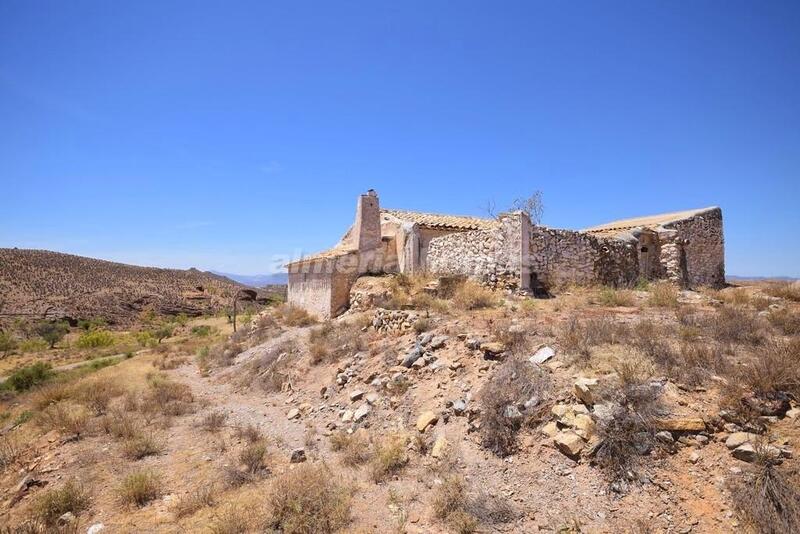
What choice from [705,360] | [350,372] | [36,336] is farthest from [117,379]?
[36,336]

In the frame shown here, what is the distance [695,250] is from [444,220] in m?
9.33

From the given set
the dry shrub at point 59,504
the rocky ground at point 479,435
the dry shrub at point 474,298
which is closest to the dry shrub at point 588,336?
the rocky ground at point 479,435

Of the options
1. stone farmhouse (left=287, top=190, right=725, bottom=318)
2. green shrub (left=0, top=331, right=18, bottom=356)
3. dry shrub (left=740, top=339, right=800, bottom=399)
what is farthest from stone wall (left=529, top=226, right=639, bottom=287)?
green shrub (left=0, top=331, right=18, bottom=356)

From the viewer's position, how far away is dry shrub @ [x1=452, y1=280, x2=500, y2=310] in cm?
1030

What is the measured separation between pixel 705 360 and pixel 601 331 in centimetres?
145

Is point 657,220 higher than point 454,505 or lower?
higher

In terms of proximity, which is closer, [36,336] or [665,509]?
[665,509]

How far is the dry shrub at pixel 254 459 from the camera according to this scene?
589cm

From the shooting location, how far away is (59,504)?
17.4ft

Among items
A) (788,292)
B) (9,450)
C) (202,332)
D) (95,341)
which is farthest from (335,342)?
(95,341)

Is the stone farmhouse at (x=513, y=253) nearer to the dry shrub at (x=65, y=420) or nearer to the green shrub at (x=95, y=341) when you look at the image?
the dry shrub at (x=65, y=420)

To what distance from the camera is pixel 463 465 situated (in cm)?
509

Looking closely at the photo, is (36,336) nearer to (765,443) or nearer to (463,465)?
(463,465)

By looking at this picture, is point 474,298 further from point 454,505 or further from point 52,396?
point 52,396
